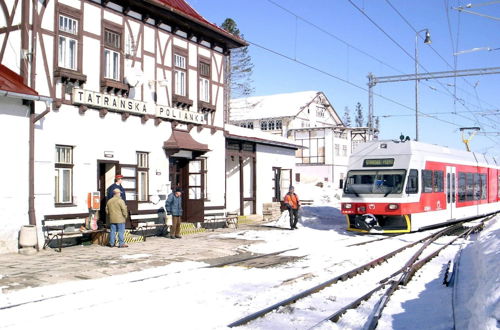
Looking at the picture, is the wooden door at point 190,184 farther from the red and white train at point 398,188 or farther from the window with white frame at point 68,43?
the window with white frame at point 68,43

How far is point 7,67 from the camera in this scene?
1367cm

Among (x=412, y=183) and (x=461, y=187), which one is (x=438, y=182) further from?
(x=461, y=187)

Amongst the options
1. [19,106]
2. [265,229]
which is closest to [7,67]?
[19,106]

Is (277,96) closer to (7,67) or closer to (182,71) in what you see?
(182,71)

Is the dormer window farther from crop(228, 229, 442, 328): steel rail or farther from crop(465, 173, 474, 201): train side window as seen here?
crop(465, 173, 474, 201): train side window

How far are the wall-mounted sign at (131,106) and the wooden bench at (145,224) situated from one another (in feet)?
10.9

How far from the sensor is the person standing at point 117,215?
14.2 m

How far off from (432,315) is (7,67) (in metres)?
11.5

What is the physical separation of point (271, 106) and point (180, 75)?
43.1 m

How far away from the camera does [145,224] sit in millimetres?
17625

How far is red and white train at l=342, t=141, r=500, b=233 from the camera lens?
58.3ft

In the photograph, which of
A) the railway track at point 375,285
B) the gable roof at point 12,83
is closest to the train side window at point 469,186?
the railway track at point 375,285

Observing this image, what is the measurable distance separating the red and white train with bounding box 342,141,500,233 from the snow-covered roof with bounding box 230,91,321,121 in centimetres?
3795

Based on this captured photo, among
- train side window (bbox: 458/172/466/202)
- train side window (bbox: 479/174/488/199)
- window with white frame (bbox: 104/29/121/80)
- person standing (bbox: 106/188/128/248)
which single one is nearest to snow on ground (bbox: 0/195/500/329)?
person standing (bbox: 106/188/128/248)
